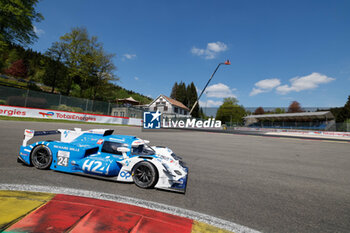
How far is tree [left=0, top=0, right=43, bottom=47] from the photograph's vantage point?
831 inches

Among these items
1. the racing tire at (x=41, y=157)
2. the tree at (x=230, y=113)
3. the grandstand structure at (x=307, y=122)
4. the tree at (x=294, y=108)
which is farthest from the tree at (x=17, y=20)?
the tree at (x=230, y=113)

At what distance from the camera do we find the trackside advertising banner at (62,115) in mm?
17913

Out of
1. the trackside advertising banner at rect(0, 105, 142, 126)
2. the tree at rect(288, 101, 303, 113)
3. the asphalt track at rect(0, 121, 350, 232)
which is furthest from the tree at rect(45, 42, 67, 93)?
the tree at rect(288, 101, 303, 113)

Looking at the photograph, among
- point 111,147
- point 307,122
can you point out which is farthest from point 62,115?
point 307,122

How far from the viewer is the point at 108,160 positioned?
362 cm

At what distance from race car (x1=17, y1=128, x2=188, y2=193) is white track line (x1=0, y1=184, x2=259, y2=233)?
1.97 ft

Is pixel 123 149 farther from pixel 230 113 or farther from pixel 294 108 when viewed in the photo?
pixel 230 113

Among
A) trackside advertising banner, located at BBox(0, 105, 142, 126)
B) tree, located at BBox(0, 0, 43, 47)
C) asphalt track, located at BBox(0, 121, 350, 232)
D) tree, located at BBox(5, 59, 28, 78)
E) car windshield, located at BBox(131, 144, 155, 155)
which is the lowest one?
asphalt track, located at BBox(0, 121, 350, 232)

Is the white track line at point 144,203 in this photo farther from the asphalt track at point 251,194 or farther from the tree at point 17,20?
the tree at point 17,20

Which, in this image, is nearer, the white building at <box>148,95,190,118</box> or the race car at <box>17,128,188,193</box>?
the race car at <box>17,128,188,193</box>

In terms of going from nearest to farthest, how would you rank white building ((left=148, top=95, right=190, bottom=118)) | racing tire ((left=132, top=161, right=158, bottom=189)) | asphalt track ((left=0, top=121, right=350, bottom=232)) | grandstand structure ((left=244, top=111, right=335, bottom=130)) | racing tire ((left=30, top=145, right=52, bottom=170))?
asphalt track ((left=0, top=121, right=350, bottom=232)) < racing tire ((left=132, top=161, right=158, bottom=189)) < racing tire ((left=30, top=145, right=52, bottom=170)) < grandstand structure ((left=244, top=111, right=335, bottom=130)) < white building ((left=148, top=95, right=190, bottom=118))

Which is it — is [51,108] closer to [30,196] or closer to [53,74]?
[53,74]

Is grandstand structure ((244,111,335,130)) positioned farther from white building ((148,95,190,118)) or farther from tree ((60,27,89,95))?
tree ((60,27,89,95))

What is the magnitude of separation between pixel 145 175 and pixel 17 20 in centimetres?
3213
